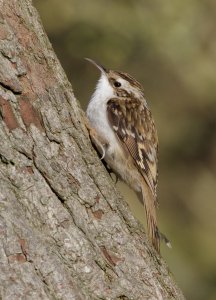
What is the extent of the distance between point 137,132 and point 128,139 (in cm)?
13

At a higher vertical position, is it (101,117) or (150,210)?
(101,117)

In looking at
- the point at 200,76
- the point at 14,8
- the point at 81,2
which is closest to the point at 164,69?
the point at 200,76

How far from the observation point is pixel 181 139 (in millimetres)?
8648

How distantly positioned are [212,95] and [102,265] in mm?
5460

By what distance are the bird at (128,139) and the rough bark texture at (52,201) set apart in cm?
108

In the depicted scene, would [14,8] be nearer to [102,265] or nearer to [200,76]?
[102,265]

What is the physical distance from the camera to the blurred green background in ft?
24.8

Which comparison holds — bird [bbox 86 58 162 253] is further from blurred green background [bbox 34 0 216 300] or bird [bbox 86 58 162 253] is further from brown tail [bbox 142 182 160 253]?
blurred green background [bbox 34 0 216 300]

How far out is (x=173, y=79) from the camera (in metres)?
8.32

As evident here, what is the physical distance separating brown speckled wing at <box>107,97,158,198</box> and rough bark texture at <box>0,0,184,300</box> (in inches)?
52.0

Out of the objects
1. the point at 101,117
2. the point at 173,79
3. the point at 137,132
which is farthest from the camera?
the point at 173,79

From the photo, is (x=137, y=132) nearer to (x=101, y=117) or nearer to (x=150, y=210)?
(x=101, y=117)

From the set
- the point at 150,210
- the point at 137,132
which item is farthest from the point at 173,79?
the point at 150,210

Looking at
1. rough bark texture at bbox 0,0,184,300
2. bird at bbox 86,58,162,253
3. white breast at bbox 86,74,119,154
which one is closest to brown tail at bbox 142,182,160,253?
bird at bbox 86,58,162,253
